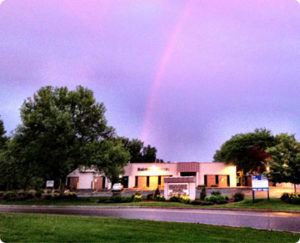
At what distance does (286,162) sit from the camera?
2597 cm

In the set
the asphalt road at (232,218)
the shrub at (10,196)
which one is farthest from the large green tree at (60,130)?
the asphalt road at (232,218)

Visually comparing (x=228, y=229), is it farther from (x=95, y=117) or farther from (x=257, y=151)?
(x=257, y=151)

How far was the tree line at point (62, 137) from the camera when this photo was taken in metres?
33.3

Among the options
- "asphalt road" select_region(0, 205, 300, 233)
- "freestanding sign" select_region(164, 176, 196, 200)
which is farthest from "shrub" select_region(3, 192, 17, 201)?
"asphalt road" select_region(0, 205, 300, 233)

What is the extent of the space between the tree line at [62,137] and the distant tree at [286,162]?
16.6 metres

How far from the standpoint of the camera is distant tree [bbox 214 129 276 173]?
56.7 metres

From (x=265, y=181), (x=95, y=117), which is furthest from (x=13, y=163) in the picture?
(x=265, y=181)

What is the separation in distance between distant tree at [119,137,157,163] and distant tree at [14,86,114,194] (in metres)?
51.9

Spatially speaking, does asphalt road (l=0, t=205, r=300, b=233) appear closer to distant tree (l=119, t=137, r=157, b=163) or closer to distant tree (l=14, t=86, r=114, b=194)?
distant tree (l=14, t=86, r=114, b=194)

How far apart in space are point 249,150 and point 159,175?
674 inches

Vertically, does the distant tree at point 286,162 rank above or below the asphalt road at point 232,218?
above

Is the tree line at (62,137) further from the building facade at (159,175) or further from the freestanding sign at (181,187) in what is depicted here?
the building facade at (159,175)

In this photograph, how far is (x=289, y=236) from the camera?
10.8 metres

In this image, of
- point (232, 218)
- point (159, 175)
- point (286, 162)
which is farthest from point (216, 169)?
point (232, 218)
